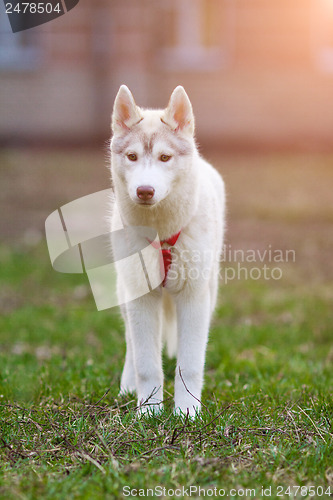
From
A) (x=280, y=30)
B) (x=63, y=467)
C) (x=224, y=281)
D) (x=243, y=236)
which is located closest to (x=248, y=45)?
(x=280, y=30)

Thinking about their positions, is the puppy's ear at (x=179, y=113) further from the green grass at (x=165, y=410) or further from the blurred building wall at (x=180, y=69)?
the blurred building wall at (x=180, y=69)

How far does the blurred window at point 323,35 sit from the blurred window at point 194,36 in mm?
2029

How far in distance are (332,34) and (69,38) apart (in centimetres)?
639

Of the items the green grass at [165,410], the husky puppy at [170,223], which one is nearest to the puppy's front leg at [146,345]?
the husky puppy at [170,223]

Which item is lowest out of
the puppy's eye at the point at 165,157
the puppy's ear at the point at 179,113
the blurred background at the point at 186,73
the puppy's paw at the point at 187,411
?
the blurred background at the point at 186,73

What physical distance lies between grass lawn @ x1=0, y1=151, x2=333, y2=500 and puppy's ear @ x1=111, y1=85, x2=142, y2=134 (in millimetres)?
1526

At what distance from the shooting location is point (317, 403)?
12.0 ft

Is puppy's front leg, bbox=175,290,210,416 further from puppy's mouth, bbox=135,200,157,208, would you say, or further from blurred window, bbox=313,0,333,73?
blurred window, bbox=313,0,333,73

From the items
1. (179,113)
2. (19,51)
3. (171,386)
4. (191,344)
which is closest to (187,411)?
(191,344)

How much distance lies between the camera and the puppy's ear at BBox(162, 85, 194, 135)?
134 inches

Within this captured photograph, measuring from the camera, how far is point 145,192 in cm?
314

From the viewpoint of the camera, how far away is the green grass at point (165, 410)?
9.04ft

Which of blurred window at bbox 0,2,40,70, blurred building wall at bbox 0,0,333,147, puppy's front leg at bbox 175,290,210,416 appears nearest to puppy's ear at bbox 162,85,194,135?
puppy's front leg at bbox 175,290,210,416

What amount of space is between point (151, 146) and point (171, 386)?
5.52ft
